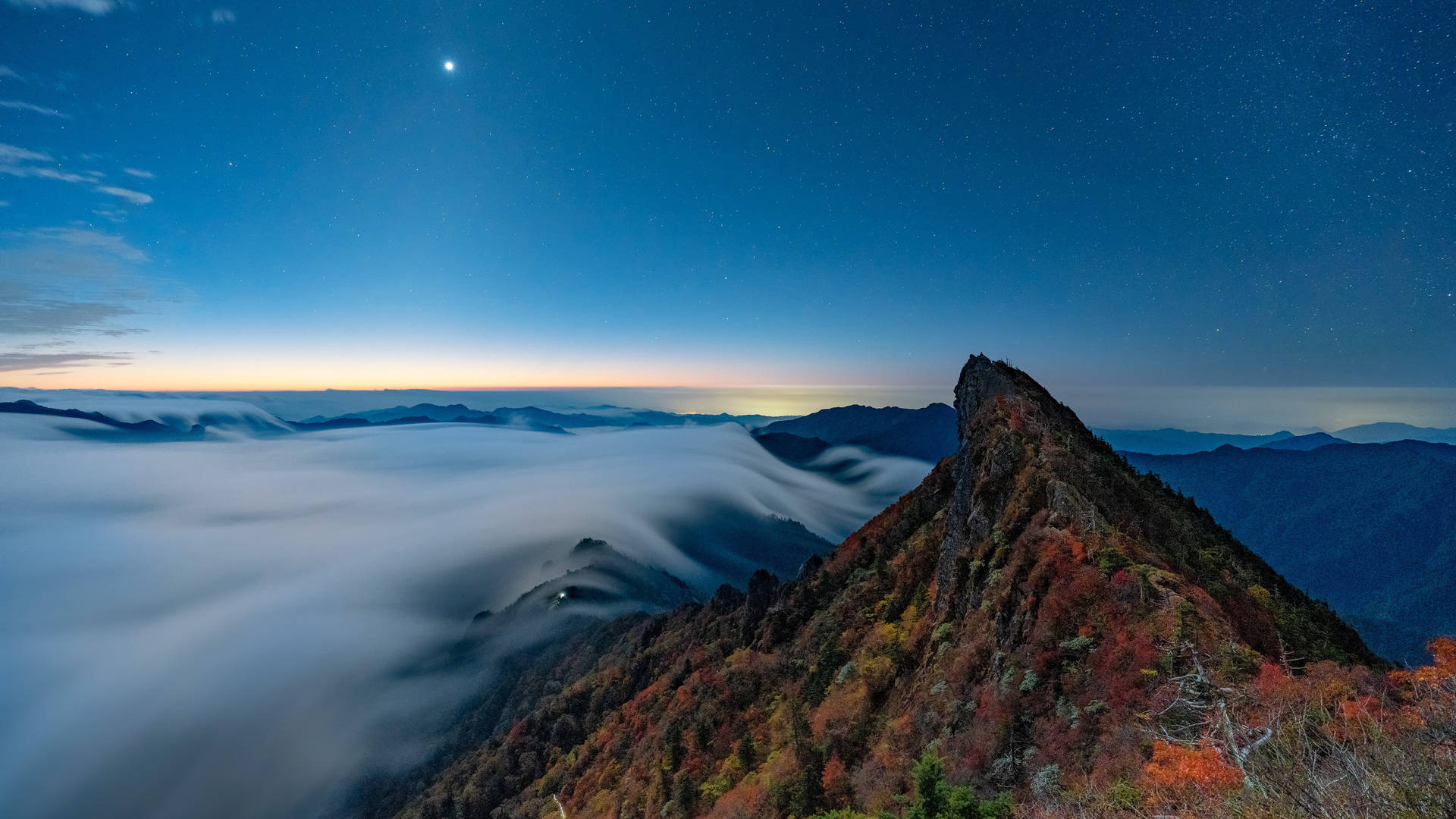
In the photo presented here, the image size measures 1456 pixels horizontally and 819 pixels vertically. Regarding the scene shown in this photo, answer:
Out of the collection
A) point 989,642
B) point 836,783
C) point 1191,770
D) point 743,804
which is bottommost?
point 743,804

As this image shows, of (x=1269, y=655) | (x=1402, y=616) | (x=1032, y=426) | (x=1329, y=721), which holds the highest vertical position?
(x=1032, y=426)

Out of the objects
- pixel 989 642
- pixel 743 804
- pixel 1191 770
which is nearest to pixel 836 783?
pixel 743 804

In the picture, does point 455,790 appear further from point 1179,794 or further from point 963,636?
point 1179,794

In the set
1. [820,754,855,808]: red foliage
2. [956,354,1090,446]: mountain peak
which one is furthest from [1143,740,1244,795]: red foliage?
[956,354,1090,446]: mountain peak

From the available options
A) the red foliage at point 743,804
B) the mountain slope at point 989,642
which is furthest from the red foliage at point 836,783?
the red foliage at point 743,804

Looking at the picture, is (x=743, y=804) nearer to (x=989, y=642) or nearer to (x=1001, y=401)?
(x=989, y=642)

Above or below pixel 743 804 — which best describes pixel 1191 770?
above

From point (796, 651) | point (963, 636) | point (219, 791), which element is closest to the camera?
point (963, 636)

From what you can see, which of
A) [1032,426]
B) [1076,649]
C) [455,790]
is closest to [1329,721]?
[1076,649]

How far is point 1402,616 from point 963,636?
297 meters

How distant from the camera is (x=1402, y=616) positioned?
198 metres

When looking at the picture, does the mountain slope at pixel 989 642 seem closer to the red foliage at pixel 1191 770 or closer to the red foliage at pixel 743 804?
the red foliage at pixel 743 804

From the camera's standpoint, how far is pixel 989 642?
26625 millimetres

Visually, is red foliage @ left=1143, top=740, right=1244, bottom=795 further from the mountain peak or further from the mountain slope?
the mountain peak
